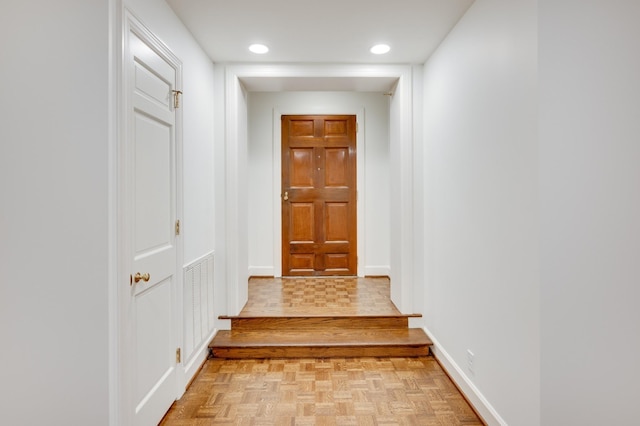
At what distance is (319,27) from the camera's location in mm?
2613

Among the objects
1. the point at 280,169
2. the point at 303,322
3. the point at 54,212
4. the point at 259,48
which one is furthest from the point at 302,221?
the point at 54,212

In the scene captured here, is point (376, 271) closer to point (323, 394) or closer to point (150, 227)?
point (323, 394)

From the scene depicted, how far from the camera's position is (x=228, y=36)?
2.75 m

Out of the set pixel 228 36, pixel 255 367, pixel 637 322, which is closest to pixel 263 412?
pixel 255 367

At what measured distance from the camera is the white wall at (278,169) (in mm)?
4969

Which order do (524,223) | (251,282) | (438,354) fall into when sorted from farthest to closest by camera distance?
(251,282) → (438,354) → (524,223)

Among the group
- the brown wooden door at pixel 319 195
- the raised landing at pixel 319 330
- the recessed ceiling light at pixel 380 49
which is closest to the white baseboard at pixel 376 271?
the brown wooden door at pixel 319 195

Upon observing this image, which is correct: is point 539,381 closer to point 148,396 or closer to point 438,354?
point 438,354

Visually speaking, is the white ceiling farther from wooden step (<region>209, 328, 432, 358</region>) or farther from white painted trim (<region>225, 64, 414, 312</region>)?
wooden step (<region>209, 328, 432, 358</region>)

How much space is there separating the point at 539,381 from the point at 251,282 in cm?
362

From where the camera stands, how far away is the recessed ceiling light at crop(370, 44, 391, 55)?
2.96 metres

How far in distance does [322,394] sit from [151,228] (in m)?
1.48

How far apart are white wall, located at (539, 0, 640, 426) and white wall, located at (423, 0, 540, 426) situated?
0.18ft

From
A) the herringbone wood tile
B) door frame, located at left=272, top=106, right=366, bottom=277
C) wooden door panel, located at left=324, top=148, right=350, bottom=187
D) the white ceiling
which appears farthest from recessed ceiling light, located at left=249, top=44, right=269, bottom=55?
the herringbone wood tile
